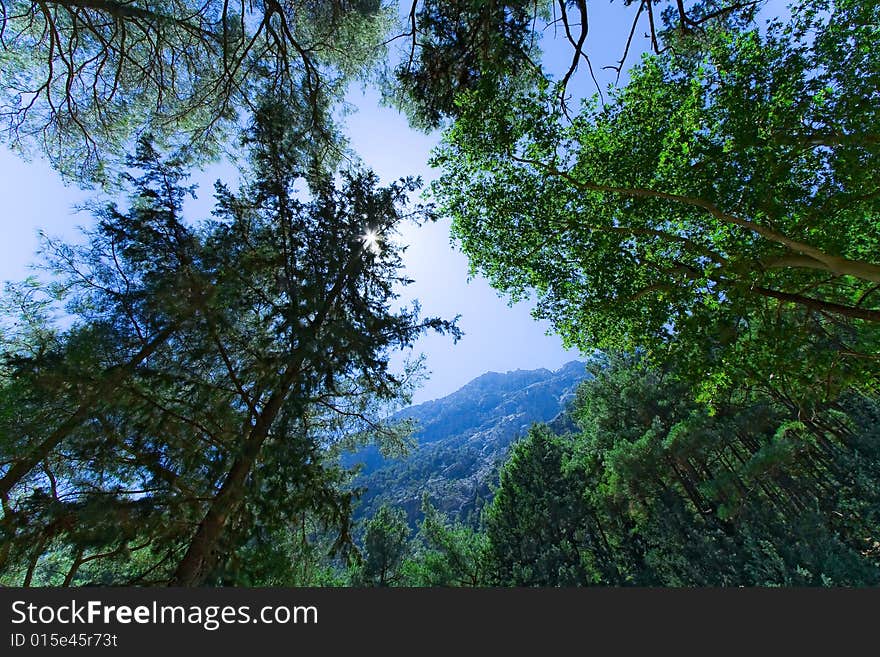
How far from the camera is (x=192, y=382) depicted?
4.12 m

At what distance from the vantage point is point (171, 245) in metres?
4.26

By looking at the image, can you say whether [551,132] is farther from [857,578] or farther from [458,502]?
[458,502]

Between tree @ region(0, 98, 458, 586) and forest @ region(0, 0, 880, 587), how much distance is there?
0.03 m

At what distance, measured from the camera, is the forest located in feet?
12.0

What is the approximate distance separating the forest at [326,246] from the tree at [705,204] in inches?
1.7

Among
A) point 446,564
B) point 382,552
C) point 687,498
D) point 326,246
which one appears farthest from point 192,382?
point 687,498

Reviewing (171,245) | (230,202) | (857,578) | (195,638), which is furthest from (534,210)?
(857,578)

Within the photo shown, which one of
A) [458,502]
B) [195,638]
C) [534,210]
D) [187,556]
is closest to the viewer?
[195,638]

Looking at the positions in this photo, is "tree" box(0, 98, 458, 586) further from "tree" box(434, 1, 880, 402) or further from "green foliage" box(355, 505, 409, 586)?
"green foliage" box(355, 505, 409, 586)

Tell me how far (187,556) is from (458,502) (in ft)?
306

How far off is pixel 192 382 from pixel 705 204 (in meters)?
7.48

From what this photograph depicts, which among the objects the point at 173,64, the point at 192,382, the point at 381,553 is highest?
the point at 173,64

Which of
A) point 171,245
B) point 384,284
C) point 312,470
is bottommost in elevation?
point 312,470

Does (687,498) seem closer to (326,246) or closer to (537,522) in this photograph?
(537,522)
